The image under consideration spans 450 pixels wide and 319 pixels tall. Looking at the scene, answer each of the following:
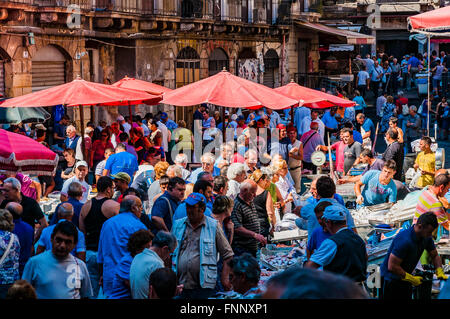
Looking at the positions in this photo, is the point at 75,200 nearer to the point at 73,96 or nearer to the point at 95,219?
the point at 95,219

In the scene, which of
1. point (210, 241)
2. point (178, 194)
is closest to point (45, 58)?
point (178, 194)

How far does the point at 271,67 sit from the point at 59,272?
28.3 meters

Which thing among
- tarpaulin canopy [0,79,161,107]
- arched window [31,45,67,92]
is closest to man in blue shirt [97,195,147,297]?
tarpaulin canopy [0,79,161,107]

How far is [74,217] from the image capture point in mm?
8008

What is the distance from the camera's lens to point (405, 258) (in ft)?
22.9

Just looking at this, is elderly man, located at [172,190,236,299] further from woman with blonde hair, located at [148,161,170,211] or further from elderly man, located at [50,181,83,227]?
woman with blonde hair, located at [148,161,170,211]

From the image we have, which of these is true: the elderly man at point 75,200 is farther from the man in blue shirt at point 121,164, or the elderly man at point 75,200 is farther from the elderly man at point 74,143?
the elderly man at point 74,143

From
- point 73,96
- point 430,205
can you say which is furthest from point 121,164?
point 430,205

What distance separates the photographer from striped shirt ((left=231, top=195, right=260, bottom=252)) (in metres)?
8.09

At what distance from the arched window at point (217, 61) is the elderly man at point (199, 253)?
73.4 feet

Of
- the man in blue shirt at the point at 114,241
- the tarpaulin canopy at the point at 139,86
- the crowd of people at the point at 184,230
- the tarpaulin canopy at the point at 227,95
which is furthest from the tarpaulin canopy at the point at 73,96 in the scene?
the man in blue shirt at the point at 114,241

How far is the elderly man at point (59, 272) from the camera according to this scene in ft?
19.5
